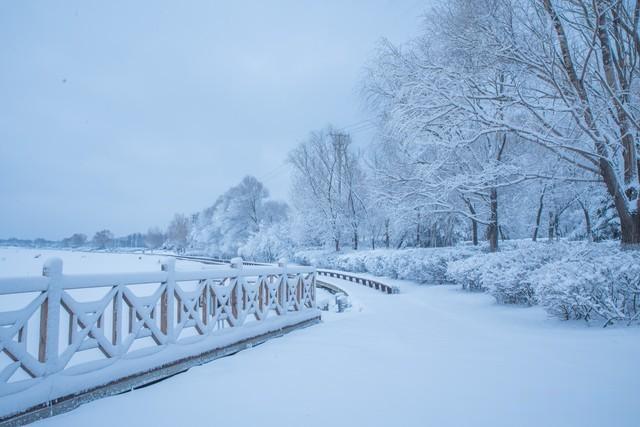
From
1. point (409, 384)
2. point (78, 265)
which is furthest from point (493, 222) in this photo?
point (78, 265)

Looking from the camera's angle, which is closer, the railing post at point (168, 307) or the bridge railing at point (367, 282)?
the railing post at point (168, 307)

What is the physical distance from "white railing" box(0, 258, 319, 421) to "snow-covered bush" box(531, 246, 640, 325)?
5056 millimetres

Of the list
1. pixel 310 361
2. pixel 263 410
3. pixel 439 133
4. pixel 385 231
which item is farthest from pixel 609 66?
pixel 385 231

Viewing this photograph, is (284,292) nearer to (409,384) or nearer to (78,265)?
(409,384)

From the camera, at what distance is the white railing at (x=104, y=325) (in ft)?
9.43

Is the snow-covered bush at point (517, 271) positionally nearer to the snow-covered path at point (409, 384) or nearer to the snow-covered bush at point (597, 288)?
the snow-covered bush at point (597, 288)

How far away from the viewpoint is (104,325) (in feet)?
12.5

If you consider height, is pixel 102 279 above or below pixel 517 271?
above

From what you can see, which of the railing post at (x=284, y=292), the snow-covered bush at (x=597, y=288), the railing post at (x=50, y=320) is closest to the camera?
the railing post at (x=50, y=320)

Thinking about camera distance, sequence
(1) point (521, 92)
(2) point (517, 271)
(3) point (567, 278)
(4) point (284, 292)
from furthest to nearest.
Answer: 1. (1) point (521, 92)
2. (2) point (517, 271)
3. (4) point (284, 292)
4. (3) point (567, 278)

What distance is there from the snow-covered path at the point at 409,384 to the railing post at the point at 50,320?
0.50m

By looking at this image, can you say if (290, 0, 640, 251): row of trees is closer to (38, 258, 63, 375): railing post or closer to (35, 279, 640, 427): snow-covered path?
(35, 279, 640, 427): snow-covered path

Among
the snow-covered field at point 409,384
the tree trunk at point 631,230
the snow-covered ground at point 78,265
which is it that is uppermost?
the tree trunk at point 631,230

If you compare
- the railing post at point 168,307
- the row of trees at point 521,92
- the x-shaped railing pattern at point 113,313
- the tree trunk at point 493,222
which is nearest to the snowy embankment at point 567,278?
the row of trees at point 521,92
